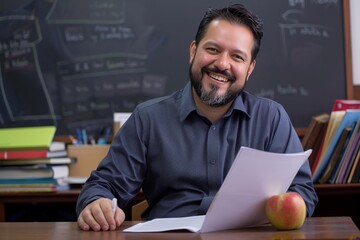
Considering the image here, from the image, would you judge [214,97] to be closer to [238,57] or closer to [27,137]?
[238,57]

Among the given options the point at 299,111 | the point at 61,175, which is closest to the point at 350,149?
the point at 299,111

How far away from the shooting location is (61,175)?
115 inches

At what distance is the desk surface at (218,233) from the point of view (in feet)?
4.58

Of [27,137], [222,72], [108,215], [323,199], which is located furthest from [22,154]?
[323,199]

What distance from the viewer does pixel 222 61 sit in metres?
1.97

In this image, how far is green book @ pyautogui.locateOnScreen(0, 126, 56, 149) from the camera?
2916mm

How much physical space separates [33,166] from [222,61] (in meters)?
1.29

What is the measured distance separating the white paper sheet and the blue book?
1.28 metres

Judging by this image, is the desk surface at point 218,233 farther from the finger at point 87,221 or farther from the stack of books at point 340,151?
the stack of books at point 340,151

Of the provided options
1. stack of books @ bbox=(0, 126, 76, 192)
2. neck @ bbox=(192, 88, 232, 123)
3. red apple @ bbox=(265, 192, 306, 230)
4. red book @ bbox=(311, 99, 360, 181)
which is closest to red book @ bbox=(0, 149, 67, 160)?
stack of books @ bbox=(0, 126, 76, 192)

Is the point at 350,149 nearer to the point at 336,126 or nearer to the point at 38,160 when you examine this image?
the point at 336,126

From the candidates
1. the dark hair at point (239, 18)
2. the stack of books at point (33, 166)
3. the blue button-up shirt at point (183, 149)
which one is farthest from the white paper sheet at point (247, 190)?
the stack of books at point (33, 166)

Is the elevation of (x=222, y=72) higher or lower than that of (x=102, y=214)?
higher

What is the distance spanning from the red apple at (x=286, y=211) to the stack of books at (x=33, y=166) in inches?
62.1
